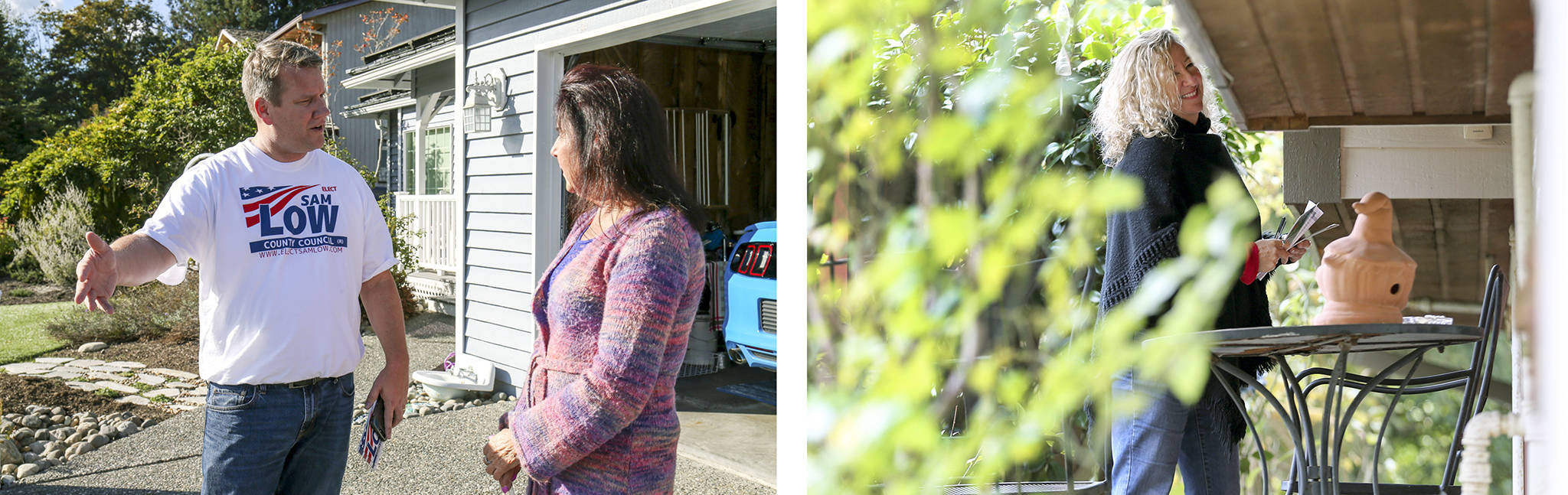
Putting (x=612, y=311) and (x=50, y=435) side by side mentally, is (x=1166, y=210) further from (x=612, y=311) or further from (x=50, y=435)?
(x=50, y=435)

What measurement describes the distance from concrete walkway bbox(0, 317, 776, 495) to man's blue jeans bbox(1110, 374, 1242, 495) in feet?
7.89

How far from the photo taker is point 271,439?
205 centimetres

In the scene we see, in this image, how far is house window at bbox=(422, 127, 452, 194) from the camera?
10.7 m

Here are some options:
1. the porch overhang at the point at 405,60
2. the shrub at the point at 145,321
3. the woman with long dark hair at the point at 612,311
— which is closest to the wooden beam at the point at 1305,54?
the woman with long dark hair at the point at 612,311

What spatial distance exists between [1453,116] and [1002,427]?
0.85 meters

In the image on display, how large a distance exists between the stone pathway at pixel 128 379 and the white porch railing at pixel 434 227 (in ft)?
8.76

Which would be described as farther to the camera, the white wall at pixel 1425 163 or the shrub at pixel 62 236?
the shrub at pixel 62 236

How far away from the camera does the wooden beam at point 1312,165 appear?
174 centimetres

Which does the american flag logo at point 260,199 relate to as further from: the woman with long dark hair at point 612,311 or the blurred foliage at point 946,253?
the blurred foliage at point 946,253

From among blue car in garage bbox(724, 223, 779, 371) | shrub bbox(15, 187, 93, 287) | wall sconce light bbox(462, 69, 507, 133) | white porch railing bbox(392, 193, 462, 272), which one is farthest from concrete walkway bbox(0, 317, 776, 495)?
shrub bbox(15, 187, 93, 287)

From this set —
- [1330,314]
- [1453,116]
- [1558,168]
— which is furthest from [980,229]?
[1558,168]

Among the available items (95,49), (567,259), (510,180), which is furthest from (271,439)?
(95,49)

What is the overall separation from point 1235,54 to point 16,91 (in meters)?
23.2

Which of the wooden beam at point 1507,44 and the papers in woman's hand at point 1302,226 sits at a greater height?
the wooden beam at point 1507,44
